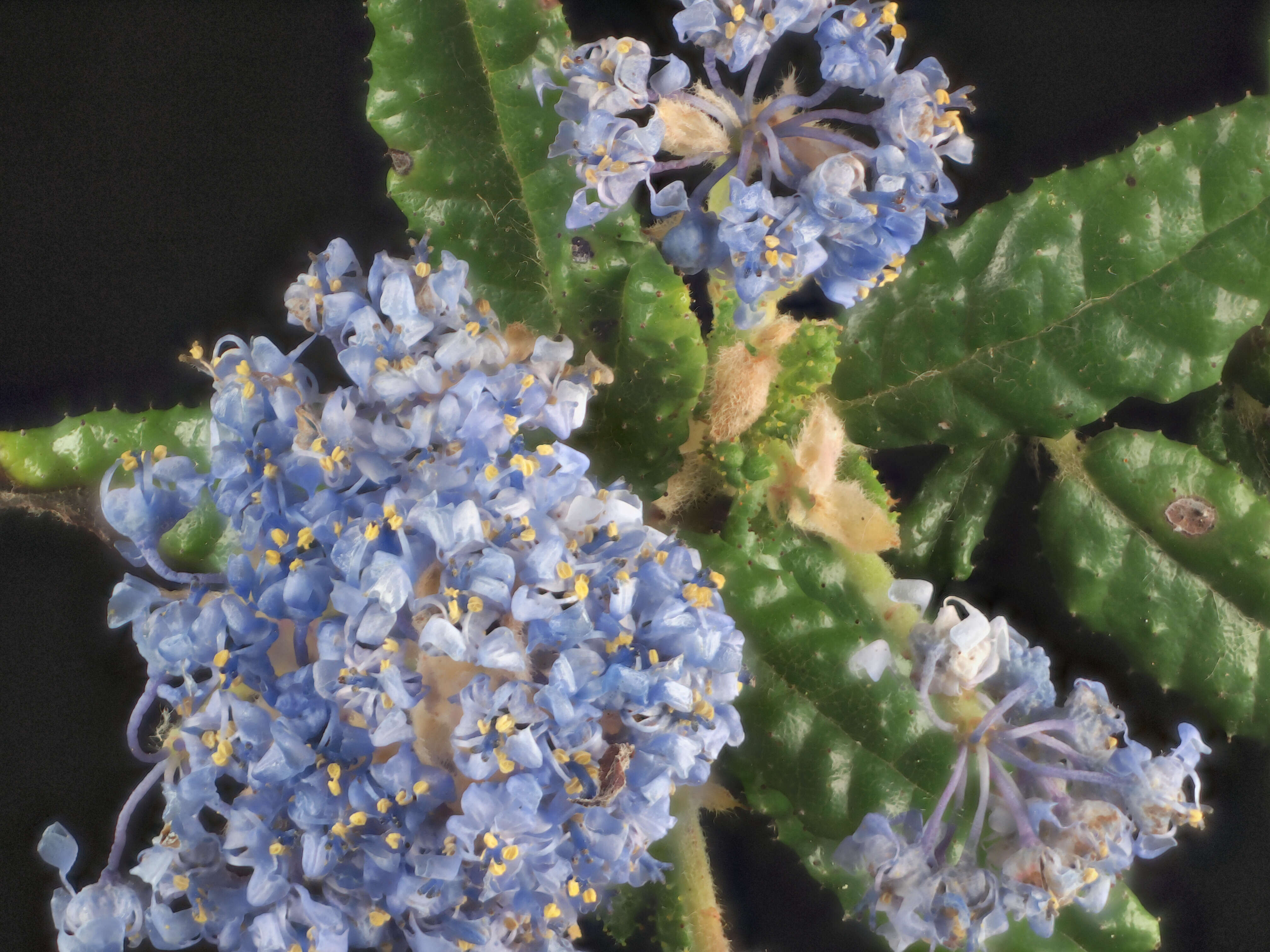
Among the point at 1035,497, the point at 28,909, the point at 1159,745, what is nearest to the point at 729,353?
the point at 1035,497

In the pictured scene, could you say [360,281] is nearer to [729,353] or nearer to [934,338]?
[729,353]

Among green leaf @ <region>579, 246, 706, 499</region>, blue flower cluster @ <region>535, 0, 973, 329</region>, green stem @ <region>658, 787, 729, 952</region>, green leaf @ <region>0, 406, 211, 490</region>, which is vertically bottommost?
green stem @ <region>658, 787, 729, 952</region>

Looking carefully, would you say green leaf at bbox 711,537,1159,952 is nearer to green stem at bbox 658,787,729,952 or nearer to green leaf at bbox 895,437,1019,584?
green stem at bbox 658,787,729,952

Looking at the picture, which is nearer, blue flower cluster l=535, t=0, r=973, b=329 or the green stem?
blue flower cluster l=535, t=0, r=973, b=329

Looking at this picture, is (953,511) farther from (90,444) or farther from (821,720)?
(90,444)

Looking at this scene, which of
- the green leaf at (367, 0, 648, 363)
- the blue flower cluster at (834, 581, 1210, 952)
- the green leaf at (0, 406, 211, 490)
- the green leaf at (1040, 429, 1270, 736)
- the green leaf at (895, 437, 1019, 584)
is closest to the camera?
the blue flower cluster at (834, 581, 1210, 952)

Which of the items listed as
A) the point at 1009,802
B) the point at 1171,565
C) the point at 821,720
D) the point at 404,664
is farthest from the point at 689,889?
the point at 1171,565

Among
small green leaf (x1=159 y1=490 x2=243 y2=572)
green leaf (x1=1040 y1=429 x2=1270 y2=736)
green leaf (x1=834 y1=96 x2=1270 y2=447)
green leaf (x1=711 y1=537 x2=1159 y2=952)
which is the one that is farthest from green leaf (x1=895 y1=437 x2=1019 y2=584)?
small green leaf (x1=159 y1=490 x2=243 y2=572)
